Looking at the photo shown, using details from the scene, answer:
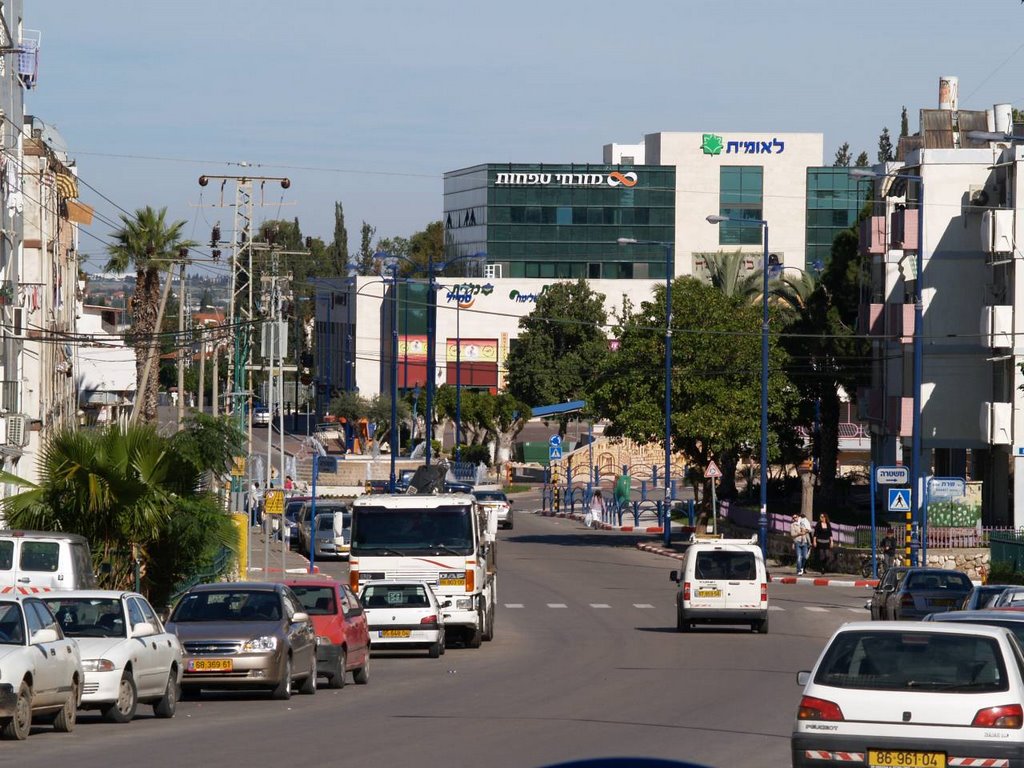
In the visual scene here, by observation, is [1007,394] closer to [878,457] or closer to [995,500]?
[995,500]

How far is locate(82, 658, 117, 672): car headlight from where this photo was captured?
17984 millimetres

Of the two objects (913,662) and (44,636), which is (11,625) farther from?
(913,662)

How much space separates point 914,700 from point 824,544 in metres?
39.8

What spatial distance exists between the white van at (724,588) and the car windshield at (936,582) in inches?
110

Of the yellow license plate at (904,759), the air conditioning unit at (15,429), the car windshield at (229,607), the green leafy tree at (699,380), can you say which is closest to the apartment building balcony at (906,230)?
the green leafy tree at (699,380)

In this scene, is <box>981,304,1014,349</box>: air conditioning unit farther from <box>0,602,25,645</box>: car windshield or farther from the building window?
the building window

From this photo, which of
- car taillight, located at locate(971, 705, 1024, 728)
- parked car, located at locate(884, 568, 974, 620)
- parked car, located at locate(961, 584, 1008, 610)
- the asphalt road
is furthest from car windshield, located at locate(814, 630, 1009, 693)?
parked car, located at locate(884, 568, 974, 620)

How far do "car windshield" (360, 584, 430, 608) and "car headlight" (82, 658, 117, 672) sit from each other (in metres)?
10.8

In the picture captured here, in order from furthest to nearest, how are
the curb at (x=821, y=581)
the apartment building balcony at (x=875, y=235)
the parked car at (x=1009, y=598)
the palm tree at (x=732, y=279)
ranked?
the palm tree at (x=732, y=279)
the apartment building balcony at (x=875, y=235)
the curb at (x=821, y=581)
the parked car at (x=1009, y=598)

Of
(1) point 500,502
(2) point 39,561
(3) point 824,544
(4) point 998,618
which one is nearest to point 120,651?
(2) point 39,561

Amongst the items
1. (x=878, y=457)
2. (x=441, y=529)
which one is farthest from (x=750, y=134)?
(x=441, y=529)

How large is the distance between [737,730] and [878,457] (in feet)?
179

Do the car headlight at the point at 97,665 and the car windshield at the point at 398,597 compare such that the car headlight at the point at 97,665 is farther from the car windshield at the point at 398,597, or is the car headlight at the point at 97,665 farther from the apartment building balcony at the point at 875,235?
the apartment building balcony at the point at 875,235

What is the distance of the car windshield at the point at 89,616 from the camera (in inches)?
735
